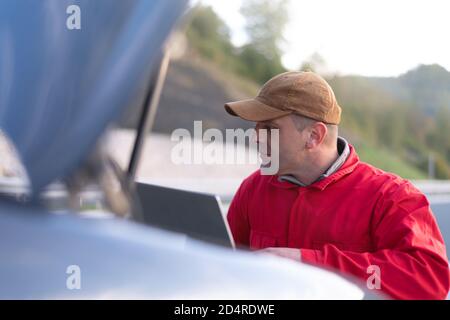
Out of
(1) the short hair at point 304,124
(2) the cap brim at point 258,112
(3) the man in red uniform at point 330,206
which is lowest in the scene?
(3) the man in red uniform at point 330,206

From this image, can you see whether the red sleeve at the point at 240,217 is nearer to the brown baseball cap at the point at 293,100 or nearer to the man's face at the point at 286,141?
the man's face at the point at 286,141

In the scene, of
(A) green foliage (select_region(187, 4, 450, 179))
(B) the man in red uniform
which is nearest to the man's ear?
(B) the man in red uniform

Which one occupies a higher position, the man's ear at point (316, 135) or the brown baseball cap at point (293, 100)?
the brown baseball cap at point (293, 100)

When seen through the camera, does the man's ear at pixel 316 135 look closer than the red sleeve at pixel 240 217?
Yes

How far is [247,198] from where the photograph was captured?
2229 mm

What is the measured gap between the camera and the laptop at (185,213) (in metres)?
1.12

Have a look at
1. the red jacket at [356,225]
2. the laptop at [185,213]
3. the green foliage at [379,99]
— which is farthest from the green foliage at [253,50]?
the laptop at [185,213]

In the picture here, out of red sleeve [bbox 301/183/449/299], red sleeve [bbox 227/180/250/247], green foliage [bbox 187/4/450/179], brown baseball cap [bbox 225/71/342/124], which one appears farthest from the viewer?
green foliage [bbox 187/4/450/179]

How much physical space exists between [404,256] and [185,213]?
0.69m

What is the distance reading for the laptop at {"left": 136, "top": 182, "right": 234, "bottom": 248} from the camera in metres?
1.12

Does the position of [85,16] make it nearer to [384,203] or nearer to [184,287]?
[184,287]

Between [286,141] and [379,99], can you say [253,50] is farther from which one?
[286,141]

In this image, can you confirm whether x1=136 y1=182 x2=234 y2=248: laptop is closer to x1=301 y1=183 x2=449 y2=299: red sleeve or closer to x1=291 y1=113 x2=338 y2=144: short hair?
x1=301 y1=183 x2=449 y2=299: red sleeve
